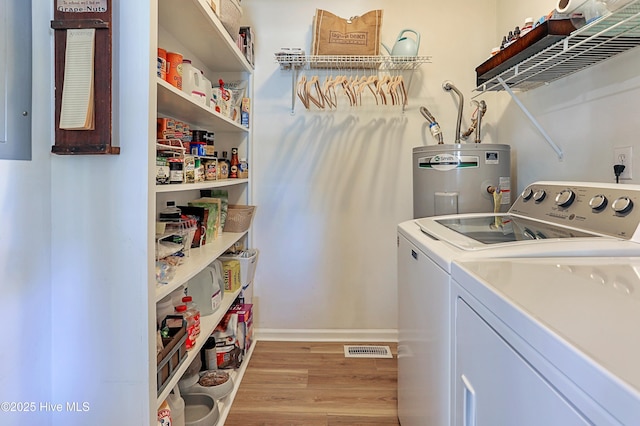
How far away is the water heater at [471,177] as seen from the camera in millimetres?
1890

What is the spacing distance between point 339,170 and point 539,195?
1226mm

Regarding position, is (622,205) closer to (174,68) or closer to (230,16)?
(174,68)

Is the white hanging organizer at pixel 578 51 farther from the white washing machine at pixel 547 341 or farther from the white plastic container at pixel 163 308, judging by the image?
the white plastic container at pixel 163 308

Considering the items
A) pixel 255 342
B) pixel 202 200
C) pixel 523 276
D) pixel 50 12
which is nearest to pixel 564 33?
pixel 523 276

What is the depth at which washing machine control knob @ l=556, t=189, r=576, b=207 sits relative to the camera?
1.33 meters

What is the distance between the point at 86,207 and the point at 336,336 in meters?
1.88

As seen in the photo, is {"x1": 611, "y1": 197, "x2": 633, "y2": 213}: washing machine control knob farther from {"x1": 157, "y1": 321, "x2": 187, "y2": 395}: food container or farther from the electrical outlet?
{"x1": 157, "y1": 321, "x2": 187, "y2": 395}: food container

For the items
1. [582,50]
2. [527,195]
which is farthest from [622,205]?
[582,50]

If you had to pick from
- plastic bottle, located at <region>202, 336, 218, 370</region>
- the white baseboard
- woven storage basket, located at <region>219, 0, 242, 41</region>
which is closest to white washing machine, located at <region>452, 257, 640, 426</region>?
plastic bottle, located at <region>202, 336, 218, 370</region>

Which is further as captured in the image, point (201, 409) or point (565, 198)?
point (201, 409)

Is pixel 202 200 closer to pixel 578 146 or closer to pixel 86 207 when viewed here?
pixel 86 207

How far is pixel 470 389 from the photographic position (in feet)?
2.66

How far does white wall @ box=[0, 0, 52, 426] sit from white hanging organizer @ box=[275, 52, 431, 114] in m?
1.42

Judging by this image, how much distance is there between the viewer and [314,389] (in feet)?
6.43
